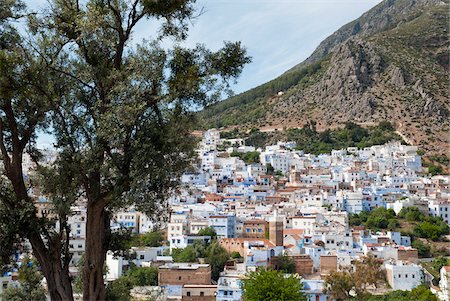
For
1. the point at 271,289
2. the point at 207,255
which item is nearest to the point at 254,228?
the point at 207,255

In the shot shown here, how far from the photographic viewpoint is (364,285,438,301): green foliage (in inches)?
956

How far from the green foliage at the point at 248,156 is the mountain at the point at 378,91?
48.0 ft

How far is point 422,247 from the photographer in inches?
1383

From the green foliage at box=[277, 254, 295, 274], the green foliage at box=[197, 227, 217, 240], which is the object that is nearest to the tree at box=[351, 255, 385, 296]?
the green foliage at box=[277, 254, 295, 274]

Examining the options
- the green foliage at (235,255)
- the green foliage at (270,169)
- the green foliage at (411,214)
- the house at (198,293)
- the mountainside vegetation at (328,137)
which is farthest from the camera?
the mountainside vegetation at (328,137)

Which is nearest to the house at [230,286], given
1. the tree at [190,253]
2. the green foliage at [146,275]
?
the tree at [190,253]

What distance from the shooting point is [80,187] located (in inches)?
207

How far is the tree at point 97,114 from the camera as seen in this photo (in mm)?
4812

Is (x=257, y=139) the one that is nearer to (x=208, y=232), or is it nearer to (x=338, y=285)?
(x=208, y=232)

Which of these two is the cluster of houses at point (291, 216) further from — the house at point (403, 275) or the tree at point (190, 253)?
the tree at point (190, 253)

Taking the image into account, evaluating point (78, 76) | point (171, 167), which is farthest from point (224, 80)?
point (78, 76)

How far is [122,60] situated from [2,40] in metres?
1.08

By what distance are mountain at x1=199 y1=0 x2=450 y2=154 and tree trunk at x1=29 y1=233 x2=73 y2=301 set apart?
66.6 m

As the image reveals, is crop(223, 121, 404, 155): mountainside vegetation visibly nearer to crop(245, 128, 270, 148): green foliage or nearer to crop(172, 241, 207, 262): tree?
crop(245, 128, 270, 148): green foliage
